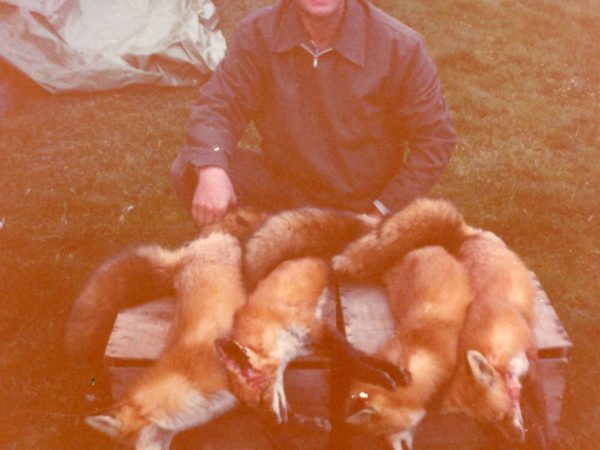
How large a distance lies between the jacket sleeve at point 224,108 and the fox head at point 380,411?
177 centimetres

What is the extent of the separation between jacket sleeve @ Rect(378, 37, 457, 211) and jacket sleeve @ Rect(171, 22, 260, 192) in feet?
3.13

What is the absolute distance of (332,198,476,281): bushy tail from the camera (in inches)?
118

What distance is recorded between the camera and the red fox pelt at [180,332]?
2463mm

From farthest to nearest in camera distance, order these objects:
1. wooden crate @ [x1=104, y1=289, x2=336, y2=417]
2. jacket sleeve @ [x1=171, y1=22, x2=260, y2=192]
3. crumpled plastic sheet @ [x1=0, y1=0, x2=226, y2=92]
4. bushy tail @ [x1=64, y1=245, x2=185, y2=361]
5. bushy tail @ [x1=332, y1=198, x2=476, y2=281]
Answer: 1. crumpled plastic sheet @ [x1=0, y1=0, x2=226, y2=92]
2. jacket sleeve @ [x1=171, y1=22, x2=260, y2=192]
3. bushy tail @ [x1=64, y1=245, x2=185, y2=361]
4. bushy tail @ [x1=332, y1=198, x2=476, y2=281]
5. wooden crate @ [x1=104, y1=289, x2=336, y2=417]

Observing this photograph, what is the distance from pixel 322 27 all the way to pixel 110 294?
6.59ft

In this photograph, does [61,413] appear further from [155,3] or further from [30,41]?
[155,3]

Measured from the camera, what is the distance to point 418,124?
384 centimetres

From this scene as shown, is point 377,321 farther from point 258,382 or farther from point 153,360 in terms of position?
point 153,360

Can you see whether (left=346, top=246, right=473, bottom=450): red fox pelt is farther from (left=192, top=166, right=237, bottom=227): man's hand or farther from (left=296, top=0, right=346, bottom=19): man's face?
(left=296, top=0, right=346, bottom=19): man's face

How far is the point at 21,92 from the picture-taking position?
22.5 feet

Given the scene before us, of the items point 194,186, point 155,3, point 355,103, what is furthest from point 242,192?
point 155,3

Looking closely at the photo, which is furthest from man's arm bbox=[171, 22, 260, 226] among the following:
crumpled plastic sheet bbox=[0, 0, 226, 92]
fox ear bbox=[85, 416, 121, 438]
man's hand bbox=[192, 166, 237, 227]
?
crumpled plastic sheet bbox=[0, 0, 226, 92]

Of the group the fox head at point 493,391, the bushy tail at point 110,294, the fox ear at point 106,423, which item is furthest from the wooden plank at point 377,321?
the fox ear at point 106,423

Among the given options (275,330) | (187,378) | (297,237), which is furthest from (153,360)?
(297,237)
